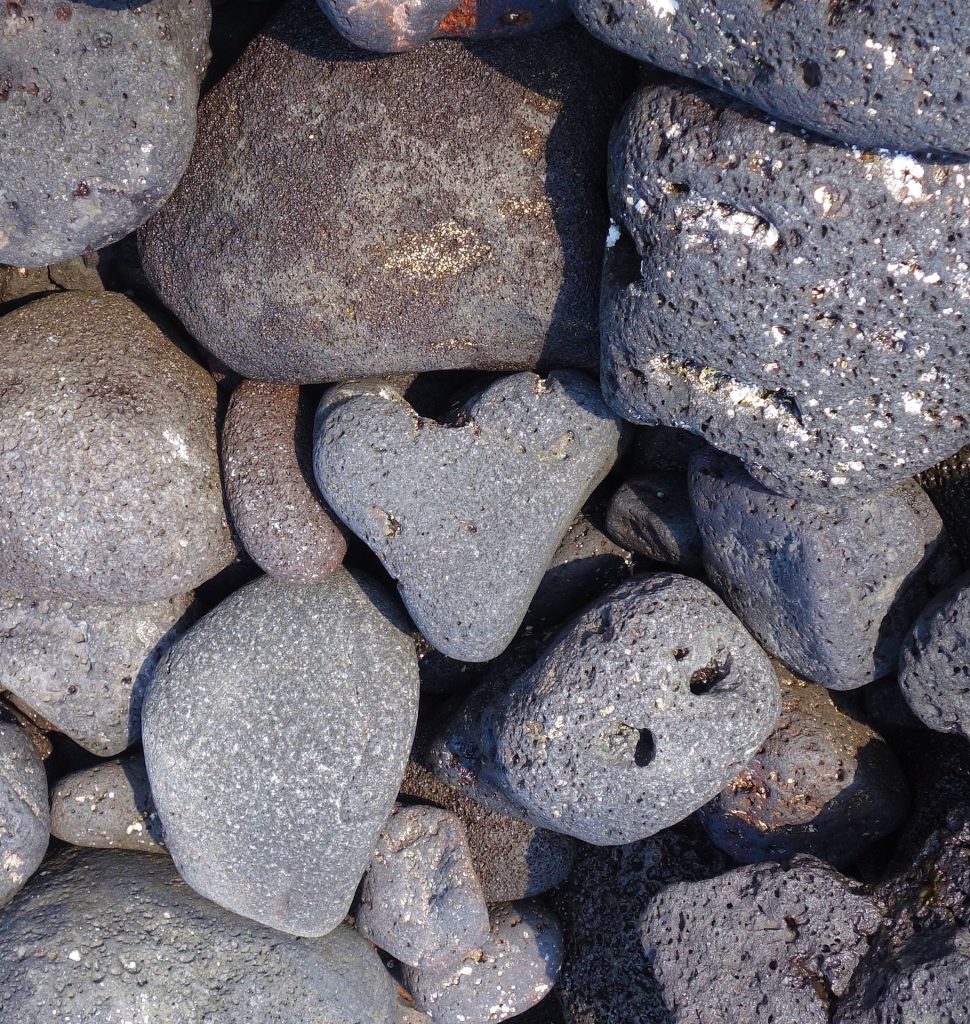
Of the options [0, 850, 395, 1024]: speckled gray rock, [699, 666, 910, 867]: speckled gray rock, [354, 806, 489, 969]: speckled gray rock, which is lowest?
[0, 850, 395, 1024]: speckled gray rock

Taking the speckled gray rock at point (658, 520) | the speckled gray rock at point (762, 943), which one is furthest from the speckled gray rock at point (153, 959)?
the speckled gray rock at point (658, 520)

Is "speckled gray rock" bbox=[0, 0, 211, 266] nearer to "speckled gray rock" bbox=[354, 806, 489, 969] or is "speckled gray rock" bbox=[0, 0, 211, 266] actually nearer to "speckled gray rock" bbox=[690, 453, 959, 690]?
"speckled gray rock" bbox=[690, 453, 959, 690]

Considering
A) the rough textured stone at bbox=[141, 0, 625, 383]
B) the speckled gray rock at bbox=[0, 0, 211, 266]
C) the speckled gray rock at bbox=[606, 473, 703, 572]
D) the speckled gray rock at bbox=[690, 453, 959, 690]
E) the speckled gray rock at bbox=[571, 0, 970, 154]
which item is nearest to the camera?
the speckled gray rock at bbox=[571, 0, 970, 154]

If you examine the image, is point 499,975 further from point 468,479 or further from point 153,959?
point 468,479

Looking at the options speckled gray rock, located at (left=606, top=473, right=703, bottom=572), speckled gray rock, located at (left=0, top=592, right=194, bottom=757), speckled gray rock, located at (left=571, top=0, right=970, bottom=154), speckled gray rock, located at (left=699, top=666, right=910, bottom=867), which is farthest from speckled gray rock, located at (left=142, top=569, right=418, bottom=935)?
speckled gray rock, located at (left=571, top=0, right=970, bottom=154)

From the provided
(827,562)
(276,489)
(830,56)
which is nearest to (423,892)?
(276,489)

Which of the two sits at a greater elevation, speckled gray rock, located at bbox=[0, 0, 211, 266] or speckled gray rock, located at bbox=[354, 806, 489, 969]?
speckled gray rock, located at bbox=[0, 0, 211, 266]

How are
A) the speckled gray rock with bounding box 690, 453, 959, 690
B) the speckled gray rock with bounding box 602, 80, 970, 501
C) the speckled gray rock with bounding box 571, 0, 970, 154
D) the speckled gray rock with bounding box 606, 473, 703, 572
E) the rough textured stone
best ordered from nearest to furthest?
1. the speckled gray rock with bounding box 571, 0, 970, 154
2. the speckled gray rock with bounding box 602, 80, 970, 501
3. the rough textured stone
4. the speckled gray rock with bounding box 690, 453, 959, 690
5. the speckled gray rock with bounding box 606, 473, 703, 572
